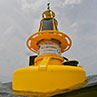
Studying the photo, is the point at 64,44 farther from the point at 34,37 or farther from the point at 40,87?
the point at 40,87

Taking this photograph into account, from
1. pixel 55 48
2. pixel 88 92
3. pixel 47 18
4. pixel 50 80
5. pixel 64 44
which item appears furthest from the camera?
pixel 47 18

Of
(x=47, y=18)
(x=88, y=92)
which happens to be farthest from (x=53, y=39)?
(x=88, y=92)

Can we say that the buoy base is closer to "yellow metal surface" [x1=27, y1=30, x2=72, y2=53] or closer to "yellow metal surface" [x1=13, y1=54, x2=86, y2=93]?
"yellow metal surface" [x1=13, y1=54, x2=86, y2=93]

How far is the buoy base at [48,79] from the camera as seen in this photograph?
368 cm

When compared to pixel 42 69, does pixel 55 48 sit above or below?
above

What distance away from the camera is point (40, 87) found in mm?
3709

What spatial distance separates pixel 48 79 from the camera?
3.70 meters

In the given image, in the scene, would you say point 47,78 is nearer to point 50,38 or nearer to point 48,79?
point 48,79

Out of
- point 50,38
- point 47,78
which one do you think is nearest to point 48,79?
point 47,78

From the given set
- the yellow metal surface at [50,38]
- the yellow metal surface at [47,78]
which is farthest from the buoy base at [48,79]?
the yellow metal surface at [50,38]

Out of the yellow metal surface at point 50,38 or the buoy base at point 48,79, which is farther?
the yellow metal surface at point 50,38

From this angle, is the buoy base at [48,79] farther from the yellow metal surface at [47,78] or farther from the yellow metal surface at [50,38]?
the yellow metal surface at [50,38]

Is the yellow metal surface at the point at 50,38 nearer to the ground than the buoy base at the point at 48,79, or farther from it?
farther from it

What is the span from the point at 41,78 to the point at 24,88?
0.87 metres
